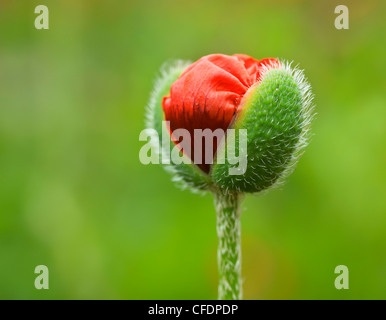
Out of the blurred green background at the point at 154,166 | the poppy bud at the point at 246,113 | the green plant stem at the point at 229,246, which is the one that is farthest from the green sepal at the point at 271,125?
the blurred green background at the point at 154,166

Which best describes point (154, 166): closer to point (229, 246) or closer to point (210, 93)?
point (229, 246)

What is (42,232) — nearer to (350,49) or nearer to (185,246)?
(185,246)

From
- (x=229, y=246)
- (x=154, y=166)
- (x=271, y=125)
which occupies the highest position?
(x=154, y=166)

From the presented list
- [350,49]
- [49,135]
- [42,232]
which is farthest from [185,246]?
[350,49]

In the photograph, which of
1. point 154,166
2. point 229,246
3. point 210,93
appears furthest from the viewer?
point 154,166

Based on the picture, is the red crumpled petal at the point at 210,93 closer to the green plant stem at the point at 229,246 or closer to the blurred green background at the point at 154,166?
the green plant stem at the point at 229,246

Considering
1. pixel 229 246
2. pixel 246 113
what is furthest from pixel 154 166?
pixel 246 113
